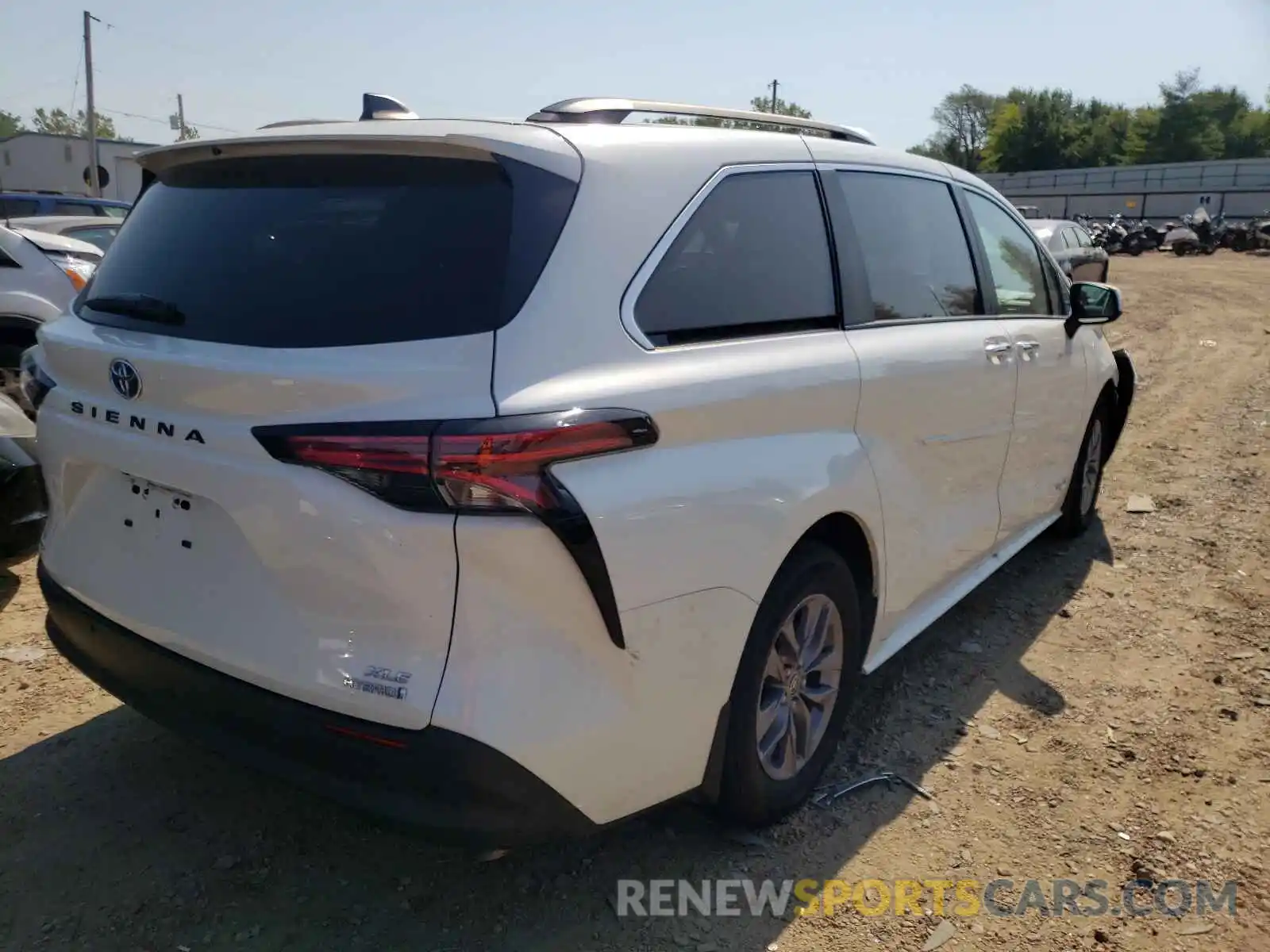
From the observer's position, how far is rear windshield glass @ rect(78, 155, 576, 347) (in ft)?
6.88

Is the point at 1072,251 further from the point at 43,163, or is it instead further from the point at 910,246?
the point at 43,163

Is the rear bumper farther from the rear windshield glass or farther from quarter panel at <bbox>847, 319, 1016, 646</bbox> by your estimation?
quarter panel at <bbox>847, 319, 1016, 646</bbox>

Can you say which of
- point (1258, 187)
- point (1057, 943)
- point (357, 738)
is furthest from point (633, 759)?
point (1258, 187)

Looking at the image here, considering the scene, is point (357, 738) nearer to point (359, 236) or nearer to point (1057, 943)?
point (359, 236)

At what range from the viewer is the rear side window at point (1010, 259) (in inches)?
163

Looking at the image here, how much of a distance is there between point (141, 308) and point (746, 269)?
1.55 metres

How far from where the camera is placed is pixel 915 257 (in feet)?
11.6

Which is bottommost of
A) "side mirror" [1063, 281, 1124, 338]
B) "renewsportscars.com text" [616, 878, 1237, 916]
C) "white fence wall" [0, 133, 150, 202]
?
"renewsportscars.com text" [616, 878, 1237, 916]

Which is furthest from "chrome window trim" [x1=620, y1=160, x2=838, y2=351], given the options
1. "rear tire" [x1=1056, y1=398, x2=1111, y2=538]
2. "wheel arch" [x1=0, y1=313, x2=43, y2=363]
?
"wheel arch" [x1=0, y1=313, x2=43, y2=363]

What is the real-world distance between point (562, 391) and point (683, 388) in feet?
1.20

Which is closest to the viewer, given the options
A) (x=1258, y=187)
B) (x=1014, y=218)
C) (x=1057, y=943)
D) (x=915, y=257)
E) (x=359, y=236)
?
(x=359, y=236)

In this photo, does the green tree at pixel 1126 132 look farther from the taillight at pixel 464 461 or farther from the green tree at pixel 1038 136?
the taillight at pixel 464 461

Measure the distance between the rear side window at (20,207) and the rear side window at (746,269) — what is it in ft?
39.3

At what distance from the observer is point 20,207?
12.7 metres
